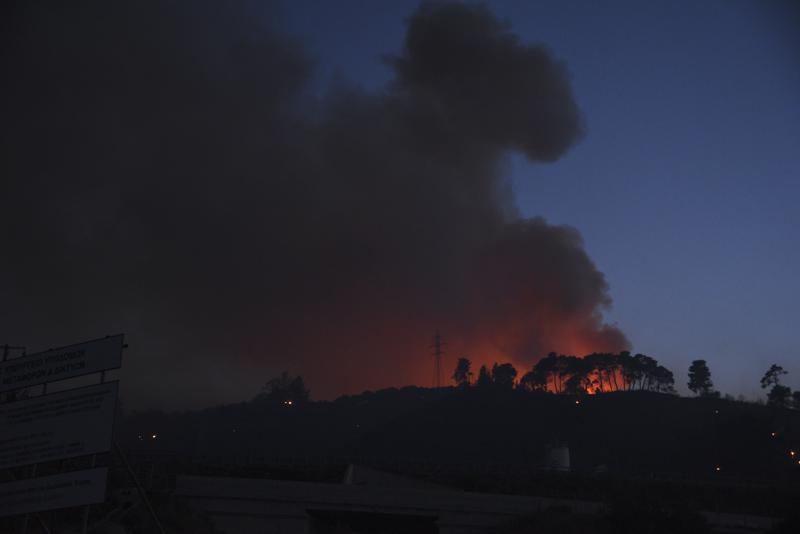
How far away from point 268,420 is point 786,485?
14780 cm

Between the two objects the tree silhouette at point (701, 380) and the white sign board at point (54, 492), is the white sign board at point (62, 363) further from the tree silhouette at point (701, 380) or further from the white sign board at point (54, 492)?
the tree silhouette at point (701, 380)

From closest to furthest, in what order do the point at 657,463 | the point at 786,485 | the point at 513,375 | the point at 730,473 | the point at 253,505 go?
the point at 253,505 → the point at 786,485 → the point at 730,473 → the point at 657,463 → the point at 513,375

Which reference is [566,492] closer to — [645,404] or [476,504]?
[476,504]

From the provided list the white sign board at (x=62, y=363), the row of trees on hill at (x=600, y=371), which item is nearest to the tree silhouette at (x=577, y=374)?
the row of trees on hill at (x=600, y=371)

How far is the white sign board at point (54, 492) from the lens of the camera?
16.1 m

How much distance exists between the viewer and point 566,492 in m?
55.3

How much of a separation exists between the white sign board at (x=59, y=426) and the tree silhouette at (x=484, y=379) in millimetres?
148600

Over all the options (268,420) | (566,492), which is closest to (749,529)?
(566,492)

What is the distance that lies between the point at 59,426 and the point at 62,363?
162 cm

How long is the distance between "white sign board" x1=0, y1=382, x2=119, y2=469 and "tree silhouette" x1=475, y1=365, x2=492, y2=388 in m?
149

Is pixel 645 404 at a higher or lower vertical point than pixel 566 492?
higher

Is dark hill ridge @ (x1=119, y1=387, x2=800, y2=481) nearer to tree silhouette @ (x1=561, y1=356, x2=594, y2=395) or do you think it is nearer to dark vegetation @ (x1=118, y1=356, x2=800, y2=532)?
dark vegetation @ (x1=118, y1=356, x2=800, y2=532)

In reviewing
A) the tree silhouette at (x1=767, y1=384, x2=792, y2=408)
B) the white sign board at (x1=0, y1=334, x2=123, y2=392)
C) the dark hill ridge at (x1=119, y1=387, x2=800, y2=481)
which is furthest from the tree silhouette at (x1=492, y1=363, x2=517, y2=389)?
the white sign board at (x1=0, y1=334, x2=123, y2=392)

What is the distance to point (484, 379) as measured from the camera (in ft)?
579
